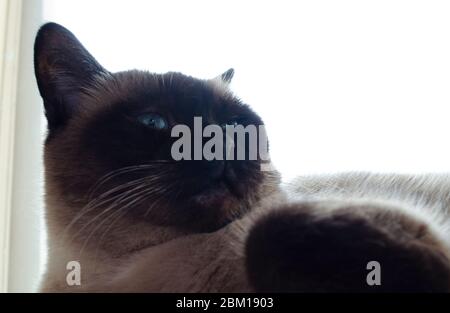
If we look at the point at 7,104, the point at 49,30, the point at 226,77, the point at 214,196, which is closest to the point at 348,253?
the point at 214,196

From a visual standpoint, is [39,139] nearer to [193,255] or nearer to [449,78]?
Answer: [193,255]

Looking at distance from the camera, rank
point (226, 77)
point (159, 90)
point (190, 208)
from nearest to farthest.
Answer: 1. point (190, 208)
2. point (159, 90)
3. point (226, 77)

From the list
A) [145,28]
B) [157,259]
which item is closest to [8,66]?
[145,28]

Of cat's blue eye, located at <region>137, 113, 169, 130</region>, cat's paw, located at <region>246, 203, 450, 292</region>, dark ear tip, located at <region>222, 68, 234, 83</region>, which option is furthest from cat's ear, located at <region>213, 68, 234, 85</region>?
cat's paw, located at <region>246, 203, 450, 292</region>

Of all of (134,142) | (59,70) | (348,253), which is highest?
(59,70)

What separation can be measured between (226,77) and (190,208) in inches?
13.0

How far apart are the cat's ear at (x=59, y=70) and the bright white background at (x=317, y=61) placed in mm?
151

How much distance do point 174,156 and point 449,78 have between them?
1.87ft

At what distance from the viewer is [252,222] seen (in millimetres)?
621

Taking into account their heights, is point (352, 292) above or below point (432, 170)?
below

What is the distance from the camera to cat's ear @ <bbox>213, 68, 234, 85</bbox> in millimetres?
904

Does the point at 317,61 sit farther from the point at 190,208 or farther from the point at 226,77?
the point at 190,208

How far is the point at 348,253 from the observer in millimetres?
533
